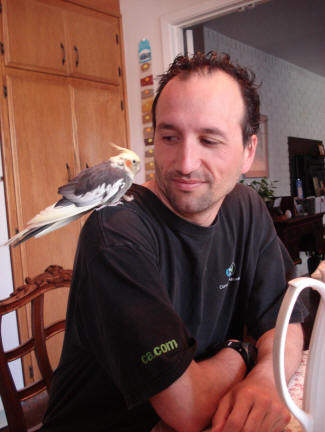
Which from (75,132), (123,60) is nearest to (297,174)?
(123,60)

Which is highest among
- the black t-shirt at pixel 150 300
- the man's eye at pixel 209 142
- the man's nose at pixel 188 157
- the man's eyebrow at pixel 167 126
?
the man's eyebrow at pixel 167 126

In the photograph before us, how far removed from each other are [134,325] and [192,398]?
161 mm

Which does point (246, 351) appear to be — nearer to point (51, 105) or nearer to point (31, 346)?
point (31, 346)

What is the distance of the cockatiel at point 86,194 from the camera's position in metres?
0.70

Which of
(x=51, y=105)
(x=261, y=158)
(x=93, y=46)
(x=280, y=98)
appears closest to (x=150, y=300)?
(x=51, y=105)

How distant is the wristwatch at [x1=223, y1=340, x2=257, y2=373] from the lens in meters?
0.82

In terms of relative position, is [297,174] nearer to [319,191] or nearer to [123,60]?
[319,191]

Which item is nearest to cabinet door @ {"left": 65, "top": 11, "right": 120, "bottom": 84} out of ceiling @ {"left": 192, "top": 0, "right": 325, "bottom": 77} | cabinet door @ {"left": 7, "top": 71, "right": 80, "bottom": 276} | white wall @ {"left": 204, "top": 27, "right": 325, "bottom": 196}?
cabinet door @ {"left": 7, "top": 71, "right": 80, "bottom": 276}

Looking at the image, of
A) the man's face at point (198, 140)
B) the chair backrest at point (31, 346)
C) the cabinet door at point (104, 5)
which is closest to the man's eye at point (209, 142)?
the man's face at point (198, 140)

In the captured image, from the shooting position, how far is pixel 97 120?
271cm

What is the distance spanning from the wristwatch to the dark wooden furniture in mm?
2872

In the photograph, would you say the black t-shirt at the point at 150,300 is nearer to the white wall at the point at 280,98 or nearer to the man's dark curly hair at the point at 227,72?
the man's dark curly hair at the point at 227,72

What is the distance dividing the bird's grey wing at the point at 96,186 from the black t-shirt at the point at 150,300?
0.06m

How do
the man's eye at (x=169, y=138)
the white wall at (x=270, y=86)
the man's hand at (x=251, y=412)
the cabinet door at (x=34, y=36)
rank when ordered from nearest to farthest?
the man's hand at (x=251, y=412)
the man's eye at (x=169, y=138)
the cabinet door at (x=34, y=36)
the white wall at (x=270, y=86)
